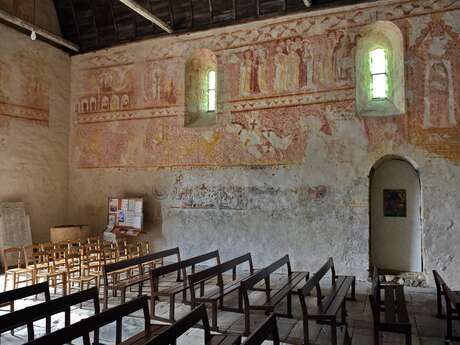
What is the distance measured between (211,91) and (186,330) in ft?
27.6

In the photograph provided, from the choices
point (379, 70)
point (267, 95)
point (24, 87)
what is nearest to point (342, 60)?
point (379, 70)

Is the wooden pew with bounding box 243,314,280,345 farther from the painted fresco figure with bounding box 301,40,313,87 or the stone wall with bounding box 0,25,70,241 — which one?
the stone wall with bounding box 0,25,70,241

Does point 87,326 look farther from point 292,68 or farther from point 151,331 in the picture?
point 292,68

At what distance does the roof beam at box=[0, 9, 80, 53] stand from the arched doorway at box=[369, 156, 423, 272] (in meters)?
9.19

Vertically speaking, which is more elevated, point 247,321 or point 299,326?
point 247,321

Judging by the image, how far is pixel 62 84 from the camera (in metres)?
12.2

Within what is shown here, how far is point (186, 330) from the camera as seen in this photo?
3.68 metres

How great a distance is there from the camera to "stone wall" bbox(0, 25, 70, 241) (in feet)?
34.5

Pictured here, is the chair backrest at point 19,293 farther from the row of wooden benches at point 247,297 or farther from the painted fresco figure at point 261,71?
the painted fresco figure at point 261,71

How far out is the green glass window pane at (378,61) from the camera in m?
9.30

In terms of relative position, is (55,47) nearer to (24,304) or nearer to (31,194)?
(31,194)

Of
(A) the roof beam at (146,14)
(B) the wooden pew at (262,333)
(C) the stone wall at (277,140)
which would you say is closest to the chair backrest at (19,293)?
(B) the wooden pew at (262,333)

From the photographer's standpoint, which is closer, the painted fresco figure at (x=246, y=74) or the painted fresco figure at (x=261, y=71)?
the painted fresco figure at (x=261, y=71)

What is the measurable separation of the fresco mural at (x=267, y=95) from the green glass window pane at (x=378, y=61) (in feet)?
2.12
